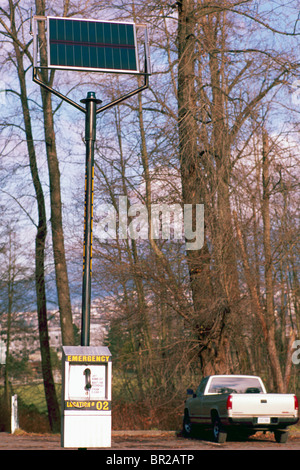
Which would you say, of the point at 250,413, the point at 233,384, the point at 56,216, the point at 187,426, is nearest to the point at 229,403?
the point at 250,413

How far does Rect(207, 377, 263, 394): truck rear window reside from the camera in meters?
17.4

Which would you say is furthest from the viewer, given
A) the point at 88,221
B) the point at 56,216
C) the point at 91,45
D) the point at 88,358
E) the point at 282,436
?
the point at 56,216

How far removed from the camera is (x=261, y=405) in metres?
15.4

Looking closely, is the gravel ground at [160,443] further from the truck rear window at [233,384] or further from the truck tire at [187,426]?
the truck rear window at [233,384]

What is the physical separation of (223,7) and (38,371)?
2272cm

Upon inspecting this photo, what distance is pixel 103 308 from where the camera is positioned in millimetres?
25516

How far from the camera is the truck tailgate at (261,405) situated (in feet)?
50.2

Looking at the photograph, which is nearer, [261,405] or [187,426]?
[261,405]

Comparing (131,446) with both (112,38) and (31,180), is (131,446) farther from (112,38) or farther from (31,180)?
(31,180)

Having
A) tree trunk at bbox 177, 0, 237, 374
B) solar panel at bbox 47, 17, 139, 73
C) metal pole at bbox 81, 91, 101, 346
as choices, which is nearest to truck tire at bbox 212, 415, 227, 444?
tree trunk at bbox 177, 0, 237, 374

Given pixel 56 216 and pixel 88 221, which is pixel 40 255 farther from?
pixel 88 221

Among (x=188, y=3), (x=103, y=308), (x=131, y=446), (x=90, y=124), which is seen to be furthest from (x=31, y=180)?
(x=90, y=124)

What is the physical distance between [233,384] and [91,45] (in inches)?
389

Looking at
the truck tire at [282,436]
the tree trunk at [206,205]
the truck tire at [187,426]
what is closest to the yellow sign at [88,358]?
the tree trunk at [206,205]
